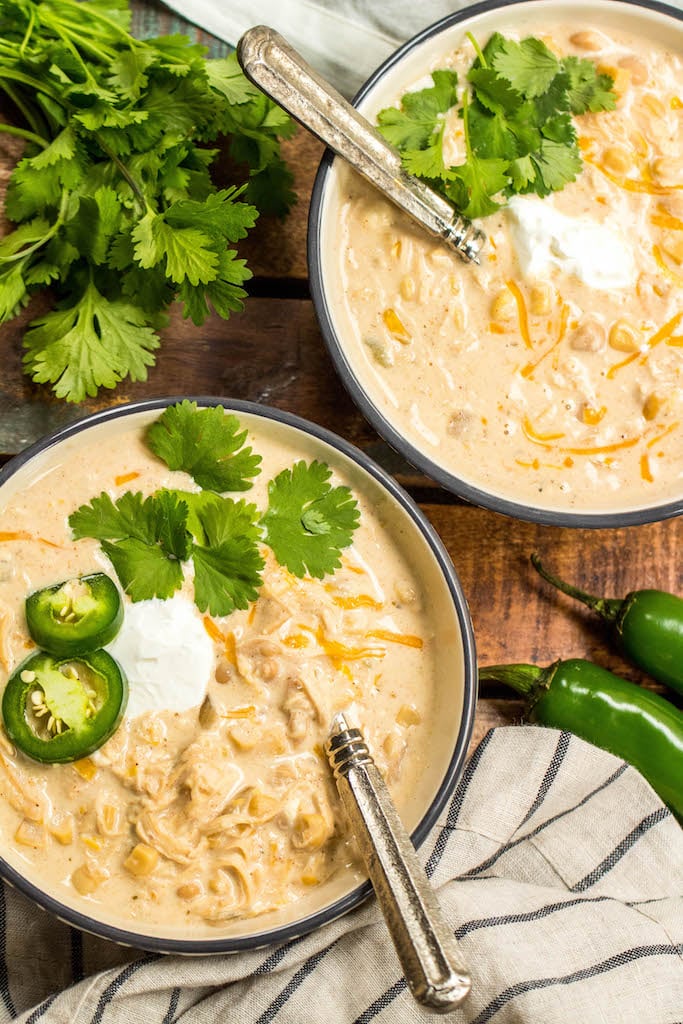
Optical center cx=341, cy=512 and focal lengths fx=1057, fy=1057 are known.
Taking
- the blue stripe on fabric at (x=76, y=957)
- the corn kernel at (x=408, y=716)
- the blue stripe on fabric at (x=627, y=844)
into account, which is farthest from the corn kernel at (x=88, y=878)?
the blue stripe on fabric at (x=627, y=844)

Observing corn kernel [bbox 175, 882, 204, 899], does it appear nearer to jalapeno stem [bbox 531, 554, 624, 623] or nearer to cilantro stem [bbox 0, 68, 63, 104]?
jalapeno stem [bbox 531, 554, 624, 623]

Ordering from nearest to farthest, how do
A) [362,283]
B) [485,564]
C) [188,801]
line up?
[188,801] → [362,283] → [485,564]

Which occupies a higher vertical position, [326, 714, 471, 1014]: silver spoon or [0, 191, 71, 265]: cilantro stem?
[0, 191, 71, 265]: cilantro stem

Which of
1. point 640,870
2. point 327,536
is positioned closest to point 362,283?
point 327,536

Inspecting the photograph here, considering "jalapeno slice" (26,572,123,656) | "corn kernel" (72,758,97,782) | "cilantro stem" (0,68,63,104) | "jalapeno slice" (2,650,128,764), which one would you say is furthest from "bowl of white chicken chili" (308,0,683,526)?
"corn kernel" (72,758,97,782)

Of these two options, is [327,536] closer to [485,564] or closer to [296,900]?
[485,564]

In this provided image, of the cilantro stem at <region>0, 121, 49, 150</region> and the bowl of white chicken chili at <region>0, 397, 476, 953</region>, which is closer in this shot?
the bowl of white chicken chili at <region>0, 397, 476, 953</region>

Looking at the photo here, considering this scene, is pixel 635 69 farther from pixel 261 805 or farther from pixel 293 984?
pixel 293 984
